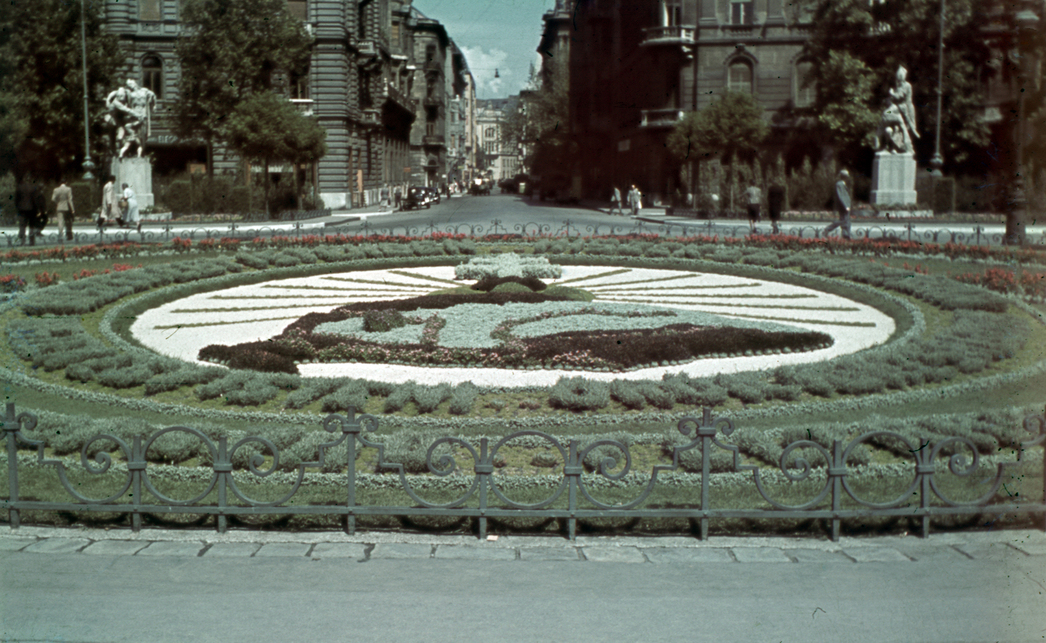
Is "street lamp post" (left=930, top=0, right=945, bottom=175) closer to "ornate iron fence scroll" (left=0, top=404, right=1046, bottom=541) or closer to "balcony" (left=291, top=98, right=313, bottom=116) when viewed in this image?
"balcony" (left=291, top=98, right=313, bottom=116)

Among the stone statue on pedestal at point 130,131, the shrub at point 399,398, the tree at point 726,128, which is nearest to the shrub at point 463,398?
the shrub at point 399,398

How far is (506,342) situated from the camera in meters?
13.6

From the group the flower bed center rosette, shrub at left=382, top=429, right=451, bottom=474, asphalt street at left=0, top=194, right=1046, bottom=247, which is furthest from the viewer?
asphalt street at left=0, top=194, right=1046, bottom=247

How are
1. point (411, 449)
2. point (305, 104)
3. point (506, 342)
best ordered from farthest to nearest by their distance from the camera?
point (305, 104) → point (506, 342) → point (411, 449)

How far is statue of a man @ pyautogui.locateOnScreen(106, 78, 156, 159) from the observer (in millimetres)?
44562

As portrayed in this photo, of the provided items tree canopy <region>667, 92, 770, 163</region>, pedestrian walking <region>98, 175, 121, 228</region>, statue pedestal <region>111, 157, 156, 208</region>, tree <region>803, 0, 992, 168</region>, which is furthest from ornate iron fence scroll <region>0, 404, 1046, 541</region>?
tree canopy <region>667, 92, 770, 163</region>

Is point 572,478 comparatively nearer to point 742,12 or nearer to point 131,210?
point 131,210

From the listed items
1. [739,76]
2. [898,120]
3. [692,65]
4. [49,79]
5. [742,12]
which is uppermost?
[742,12]

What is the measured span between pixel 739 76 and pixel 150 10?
3111 cm

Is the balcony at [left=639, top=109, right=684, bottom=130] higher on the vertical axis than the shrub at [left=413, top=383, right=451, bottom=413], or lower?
higher

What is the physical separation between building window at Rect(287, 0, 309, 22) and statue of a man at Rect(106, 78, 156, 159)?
13.1m

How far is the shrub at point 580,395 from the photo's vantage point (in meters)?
10.1

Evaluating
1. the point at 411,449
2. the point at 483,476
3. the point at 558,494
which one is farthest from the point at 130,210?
the point at 558,494

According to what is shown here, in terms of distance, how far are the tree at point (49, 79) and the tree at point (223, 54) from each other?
3.64 meters
